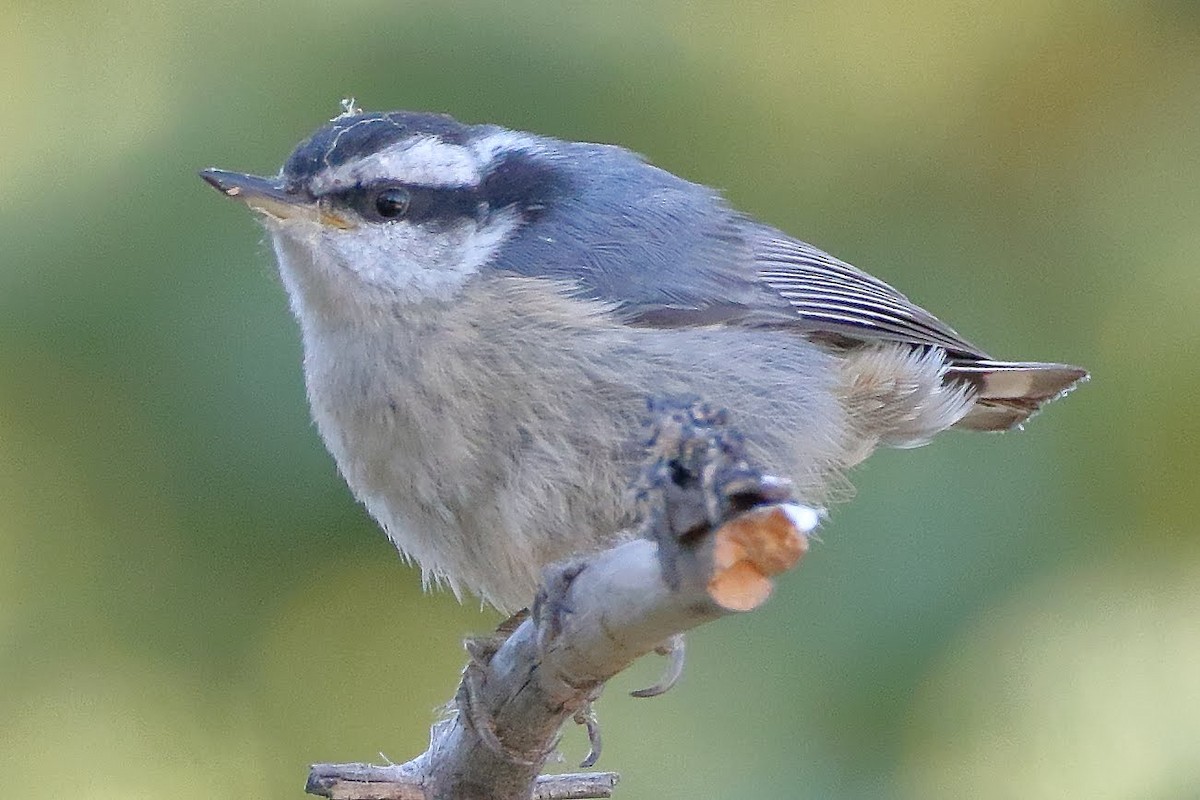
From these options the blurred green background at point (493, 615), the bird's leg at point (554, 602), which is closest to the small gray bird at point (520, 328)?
the blurred green background at point (493, 615)

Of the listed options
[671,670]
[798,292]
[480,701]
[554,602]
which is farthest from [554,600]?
[798,292]

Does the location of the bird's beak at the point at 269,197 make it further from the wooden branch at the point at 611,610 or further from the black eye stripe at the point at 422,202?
the wooden branch at the point at 611,610

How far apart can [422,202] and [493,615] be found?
64 cm

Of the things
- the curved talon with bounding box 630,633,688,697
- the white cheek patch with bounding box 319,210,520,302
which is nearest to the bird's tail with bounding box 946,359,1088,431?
the curved talon with bounding box 630,633,688,697

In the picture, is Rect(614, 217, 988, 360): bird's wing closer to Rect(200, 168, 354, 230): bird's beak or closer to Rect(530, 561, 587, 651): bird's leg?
Rect(200, 168, 354, 230): bird's beak

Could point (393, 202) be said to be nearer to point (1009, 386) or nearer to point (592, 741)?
point (592, 741)

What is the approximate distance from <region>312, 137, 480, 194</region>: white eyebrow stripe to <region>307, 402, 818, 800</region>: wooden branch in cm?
62

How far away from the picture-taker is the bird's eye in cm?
215

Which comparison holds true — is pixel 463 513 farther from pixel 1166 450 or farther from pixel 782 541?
pixel 1166 450

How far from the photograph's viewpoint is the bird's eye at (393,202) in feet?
7.04

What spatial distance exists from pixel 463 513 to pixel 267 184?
493mm

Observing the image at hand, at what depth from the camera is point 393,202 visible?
216 cm

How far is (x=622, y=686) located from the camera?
7.86 feet

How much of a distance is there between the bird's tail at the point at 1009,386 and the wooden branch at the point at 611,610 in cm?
86
